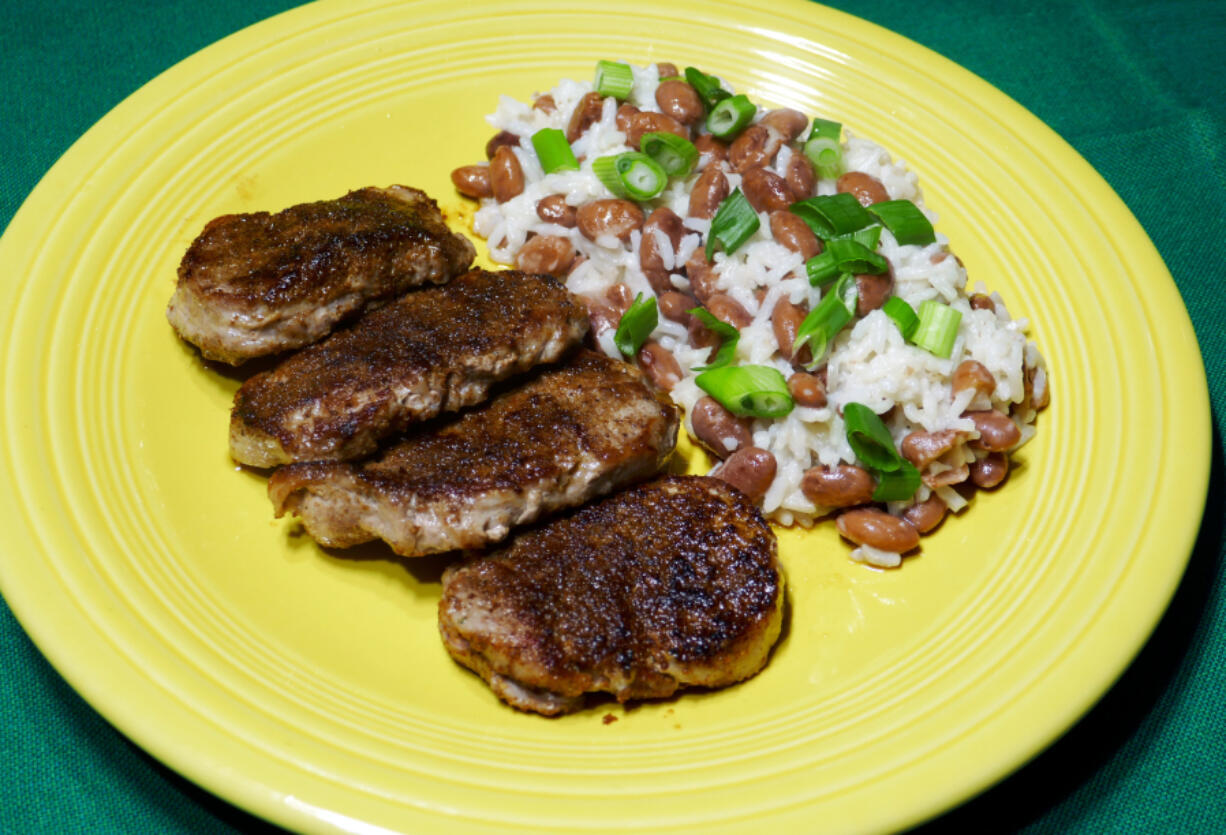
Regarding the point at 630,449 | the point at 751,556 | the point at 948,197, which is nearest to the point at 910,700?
the point at 751,556

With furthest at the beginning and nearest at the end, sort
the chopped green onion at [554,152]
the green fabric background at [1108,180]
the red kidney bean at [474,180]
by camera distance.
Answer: the red kidney bean at [474,180], the chopped green onion at [554,152], the green fabric background at [1108,180]

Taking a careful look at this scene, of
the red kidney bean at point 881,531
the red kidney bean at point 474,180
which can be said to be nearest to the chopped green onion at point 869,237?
the red kidney bean at point 881,531

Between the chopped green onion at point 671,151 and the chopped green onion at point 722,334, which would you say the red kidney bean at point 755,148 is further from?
the chopped green onion at point 722,334

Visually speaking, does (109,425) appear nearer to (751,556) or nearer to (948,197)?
(751,556)

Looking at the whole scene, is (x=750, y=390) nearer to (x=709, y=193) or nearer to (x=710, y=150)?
(x=709, y=193)

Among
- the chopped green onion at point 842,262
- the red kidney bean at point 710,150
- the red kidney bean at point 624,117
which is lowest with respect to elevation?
the chopped green onion at point 842,262

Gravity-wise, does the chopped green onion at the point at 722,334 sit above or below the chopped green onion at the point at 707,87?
below
